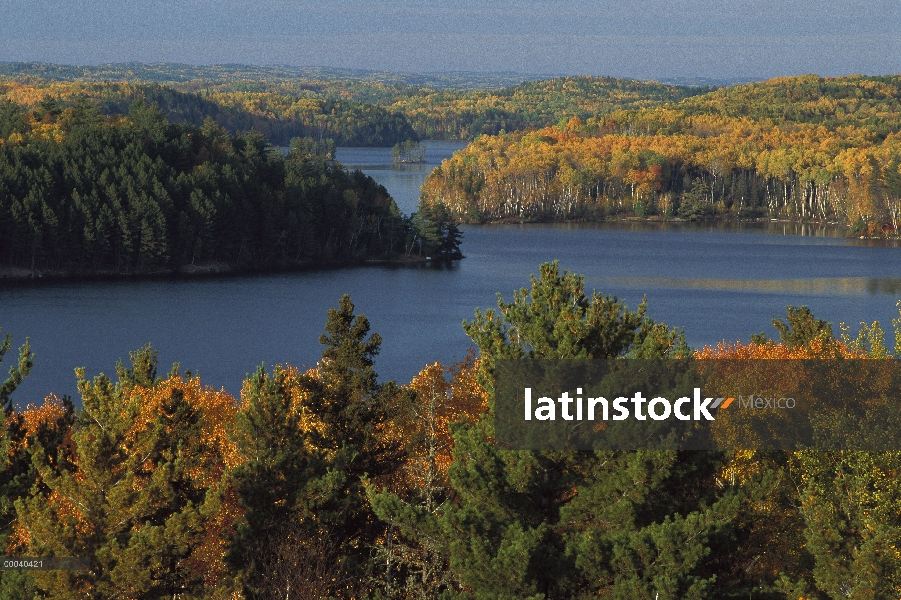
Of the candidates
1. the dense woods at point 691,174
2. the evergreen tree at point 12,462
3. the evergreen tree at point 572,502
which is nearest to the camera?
the evergreen tree at point 572,502

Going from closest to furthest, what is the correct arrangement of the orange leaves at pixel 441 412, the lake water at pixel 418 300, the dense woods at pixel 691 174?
the orange leaves at pixel 441 412 → the lake water at pixel 418 300 → the dense woods at pixel 691 174

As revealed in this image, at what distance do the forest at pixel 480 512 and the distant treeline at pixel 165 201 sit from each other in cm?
5538

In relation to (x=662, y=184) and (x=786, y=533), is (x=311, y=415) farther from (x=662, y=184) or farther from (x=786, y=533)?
(x=662, y=184)

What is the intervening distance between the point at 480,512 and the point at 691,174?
110814mm

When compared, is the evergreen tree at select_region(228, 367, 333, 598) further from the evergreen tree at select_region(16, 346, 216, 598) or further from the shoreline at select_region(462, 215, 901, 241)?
the shoreline at select_region(462, 215, 901, 241)

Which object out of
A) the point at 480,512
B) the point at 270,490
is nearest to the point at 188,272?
the point at 270,490

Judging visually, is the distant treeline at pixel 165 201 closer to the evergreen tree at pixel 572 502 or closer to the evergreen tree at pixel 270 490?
the evergreen tree at pixel 270 490

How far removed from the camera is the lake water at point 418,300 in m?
42.9

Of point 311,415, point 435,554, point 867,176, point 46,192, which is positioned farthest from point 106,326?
point 867,176

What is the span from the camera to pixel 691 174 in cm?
12019

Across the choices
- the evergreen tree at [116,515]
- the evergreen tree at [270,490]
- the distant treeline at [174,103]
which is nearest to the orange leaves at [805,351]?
the evergreen tree at [270,490]

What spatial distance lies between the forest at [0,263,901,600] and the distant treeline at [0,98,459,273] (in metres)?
55.4

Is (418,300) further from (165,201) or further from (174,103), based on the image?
(174,103)

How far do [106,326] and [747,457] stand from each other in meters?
38.0
